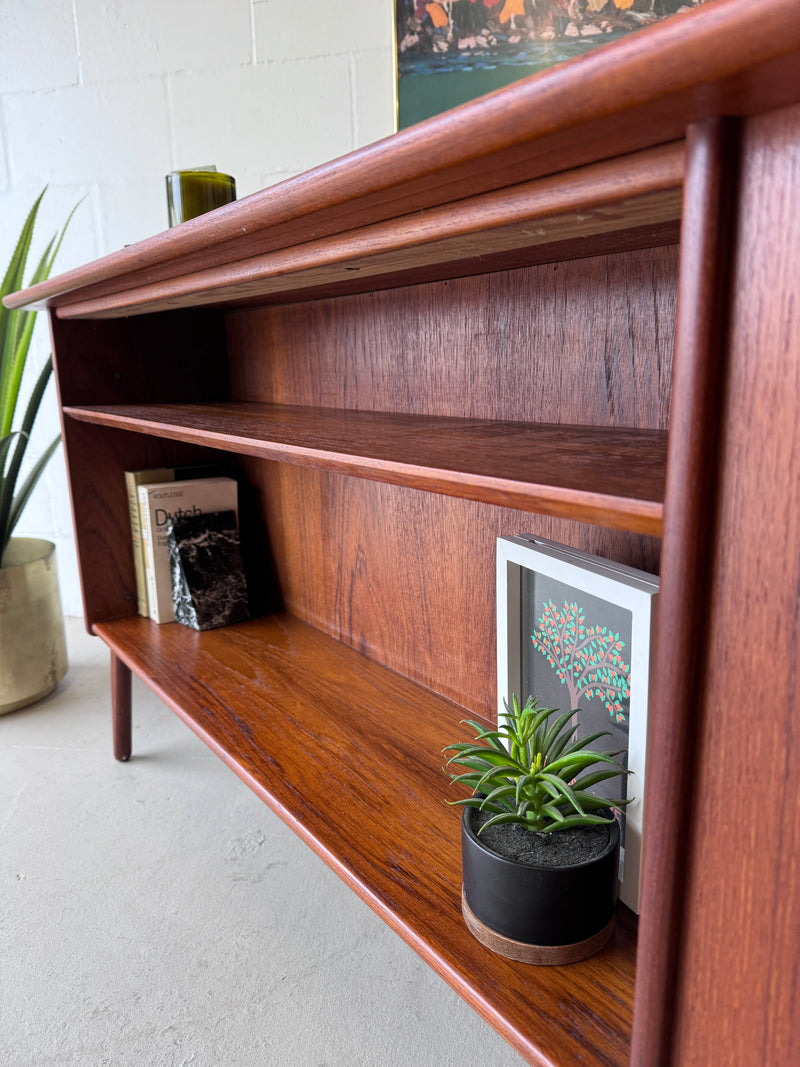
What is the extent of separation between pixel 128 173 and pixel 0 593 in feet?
3.19

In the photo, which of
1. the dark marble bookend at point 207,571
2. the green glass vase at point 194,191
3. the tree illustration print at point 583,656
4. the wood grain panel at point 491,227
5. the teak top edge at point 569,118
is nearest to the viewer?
the teak top edge at point 569,118

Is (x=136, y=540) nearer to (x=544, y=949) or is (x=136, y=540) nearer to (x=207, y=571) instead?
(x=207, y=571)

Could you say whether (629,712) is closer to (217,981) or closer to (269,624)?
(217,981)

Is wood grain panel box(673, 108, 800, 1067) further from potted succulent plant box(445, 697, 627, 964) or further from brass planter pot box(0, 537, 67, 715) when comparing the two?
brass planter pot box(0, 537, 67, 715)

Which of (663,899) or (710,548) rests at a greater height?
(710,548)

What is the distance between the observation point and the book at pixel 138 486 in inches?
51.8

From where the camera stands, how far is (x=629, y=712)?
0.62 meters

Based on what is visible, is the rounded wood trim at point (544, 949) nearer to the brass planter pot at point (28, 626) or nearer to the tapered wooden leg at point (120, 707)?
the tapered wooden leg at point (120, 707)

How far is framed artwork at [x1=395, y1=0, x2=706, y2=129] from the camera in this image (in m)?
1.11

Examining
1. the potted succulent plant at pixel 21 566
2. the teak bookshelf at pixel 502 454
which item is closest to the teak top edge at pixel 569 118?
the teak bookshelf at pixel 502 454

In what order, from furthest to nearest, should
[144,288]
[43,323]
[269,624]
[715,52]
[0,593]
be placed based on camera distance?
1. [43,323]
2. [0,593]
3. [269,624]
4. [144,288]
5. [715,52]

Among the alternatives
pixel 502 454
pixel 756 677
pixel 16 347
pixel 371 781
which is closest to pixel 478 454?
pixel 502 454

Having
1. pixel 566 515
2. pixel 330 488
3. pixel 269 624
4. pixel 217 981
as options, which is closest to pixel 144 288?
pixel 330 488

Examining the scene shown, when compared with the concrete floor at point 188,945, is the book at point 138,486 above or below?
above
